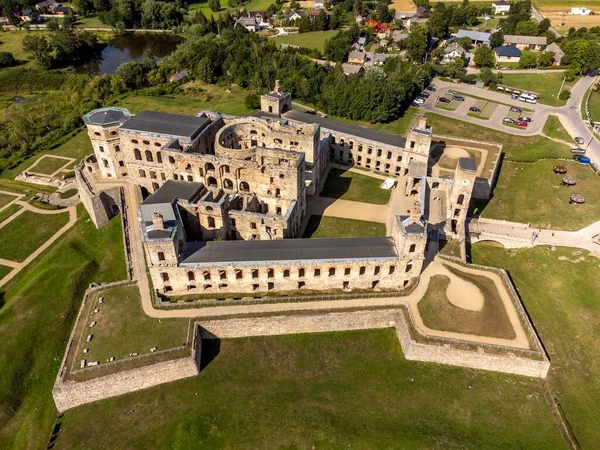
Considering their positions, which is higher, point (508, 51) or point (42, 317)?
point (508, 51)

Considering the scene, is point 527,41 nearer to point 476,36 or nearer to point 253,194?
point 476,36

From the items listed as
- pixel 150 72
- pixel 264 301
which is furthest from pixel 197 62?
pixel 264 301

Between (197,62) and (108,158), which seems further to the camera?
(197,62)

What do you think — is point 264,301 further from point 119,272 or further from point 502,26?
point 502,26

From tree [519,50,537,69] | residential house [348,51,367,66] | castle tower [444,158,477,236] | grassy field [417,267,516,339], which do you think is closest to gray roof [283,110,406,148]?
castle tower [444,158,477,236]

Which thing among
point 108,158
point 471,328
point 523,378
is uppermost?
point 108,158

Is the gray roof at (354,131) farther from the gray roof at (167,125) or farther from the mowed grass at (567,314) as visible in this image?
the mowed grass at (567,314)

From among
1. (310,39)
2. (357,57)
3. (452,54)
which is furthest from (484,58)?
(310,39)
